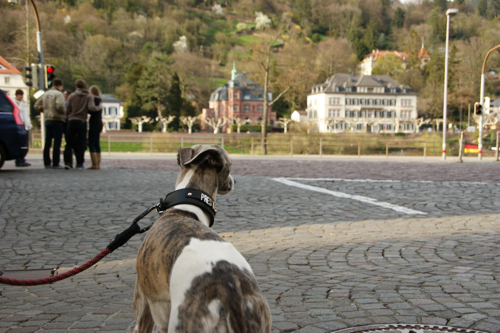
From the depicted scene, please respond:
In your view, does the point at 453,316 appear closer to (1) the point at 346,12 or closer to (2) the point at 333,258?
(2) the point at 333,258

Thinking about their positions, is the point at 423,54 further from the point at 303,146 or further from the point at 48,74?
the point at 48,74

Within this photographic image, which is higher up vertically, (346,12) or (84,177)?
(346,12)

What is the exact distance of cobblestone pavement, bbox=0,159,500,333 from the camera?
3.29 m

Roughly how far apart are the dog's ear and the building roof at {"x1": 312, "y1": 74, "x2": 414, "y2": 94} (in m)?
106

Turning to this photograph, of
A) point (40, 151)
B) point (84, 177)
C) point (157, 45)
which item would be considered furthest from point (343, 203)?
point (157, 45)

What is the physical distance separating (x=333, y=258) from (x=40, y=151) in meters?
25.6

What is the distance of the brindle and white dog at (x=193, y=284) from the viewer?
175cm

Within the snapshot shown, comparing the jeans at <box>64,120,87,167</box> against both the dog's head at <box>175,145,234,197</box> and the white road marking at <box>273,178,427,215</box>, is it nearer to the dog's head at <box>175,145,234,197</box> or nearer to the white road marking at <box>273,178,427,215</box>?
the white road marking at <box>273,178,427,215</box>

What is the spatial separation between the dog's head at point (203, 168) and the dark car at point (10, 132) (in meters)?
11.1

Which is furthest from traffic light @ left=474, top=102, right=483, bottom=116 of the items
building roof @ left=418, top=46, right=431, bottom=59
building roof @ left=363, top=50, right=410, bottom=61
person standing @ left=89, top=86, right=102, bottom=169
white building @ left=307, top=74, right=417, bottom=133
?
building roof @ left=363, top=50, right=410, bottom=61

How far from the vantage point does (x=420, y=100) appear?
108062mm

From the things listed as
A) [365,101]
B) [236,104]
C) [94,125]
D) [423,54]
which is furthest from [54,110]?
[423,54]

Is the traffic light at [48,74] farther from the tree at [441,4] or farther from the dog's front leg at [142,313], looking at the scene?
the tree at [441,4]

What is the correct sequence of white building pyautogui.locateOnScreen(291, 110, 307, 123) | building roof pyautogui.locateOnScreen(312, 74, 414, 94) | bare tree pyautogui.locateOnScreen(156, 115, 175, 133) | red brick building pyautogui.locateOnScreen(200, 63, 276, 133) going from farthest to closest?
red brick building pyautogui.locateOnScreen(200, 63, 276, 133), white building pyautogui.locateOnScreen(291, 110, 307, 123), building roof pyautogui.locateOnScreen(312, 74, 414, 94), bare tree pyautogui.locateOnScreen(156, 115, 175, 133)
